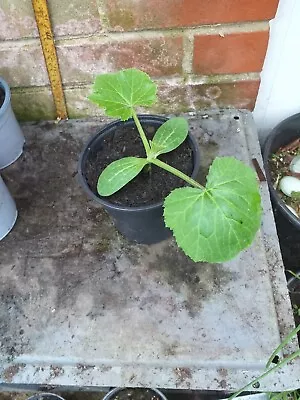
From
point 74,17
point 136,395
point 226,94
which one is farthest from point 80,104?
point 136,395

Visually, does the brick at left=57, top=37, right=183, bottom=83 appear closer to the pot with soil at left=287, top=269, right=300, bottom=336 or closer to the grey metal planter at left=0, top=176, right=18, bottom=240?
the grey metal planter at left=0, top=176, right=18, bottom=240

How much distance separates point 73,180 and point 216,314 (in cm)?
39

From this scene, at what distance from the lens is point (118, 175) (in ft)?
2.55

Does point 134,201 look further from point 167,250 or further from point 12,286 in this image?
point 12,286

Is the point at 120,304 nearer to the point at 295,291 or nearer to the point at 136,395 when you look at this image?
the point at 136,395

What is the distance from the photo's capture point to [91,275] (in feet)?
2.91

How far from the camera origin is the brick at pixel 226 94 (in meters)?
1.02

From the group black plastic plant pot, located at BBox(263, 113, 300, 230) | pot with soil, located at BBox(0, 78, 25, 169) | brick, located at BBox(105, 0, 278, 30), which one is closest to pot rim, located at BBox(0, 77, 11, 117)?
pot with soil, located at BBox(0, 78, 25, 169)

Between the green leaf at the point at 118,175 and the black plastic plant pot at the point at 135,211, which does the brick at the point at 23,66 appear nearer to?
the black plastic plant pot at the point at 135,211

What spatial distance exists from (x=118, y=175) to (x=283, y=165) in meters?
0.54

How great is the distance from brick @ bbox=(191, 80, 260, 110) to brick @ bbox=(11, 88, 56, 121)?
306mm

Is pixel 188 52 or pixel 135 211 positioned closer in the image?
pixel 135 211

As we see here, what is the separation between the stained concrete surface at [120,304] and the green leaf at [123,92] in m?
0.24

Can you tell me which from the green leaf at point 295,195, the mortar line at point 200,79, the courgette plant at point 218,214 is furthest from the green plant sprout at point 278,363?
the mortar line at point 200,79
